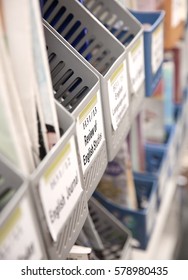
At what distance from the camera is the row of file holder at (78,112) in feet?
1.65

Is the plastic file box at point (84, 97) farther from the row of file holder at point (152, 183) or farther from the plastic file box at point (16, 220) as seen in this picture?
the row of file holder at point (152, 183)

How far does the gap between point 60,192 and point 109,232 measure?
0.64m

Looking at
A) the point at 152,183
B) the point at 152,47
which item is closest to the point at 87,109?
the point at 152,47

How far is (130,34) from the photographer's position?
89cm

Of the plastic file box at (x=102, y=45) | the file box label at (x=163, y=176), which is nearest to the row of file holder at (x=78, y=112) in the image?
the plastic file box at (x=102, y=45)

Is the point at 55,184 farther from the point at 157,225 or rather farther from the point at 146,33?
the point at 157,225

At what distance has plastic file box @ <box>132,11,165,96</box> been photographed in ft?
2.96

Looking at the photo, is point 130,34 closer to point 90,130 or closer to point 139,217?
point 90,130

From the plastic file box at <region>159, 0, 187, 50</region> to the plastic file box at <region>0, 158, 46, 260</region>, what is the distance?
2.93 ft

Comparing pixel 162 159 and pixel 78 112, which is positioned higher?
pixel 78 112

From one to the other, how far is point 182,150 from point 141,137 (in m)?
0.48

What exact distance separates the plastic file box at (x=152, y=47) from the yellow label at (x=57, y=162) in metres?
0.44
